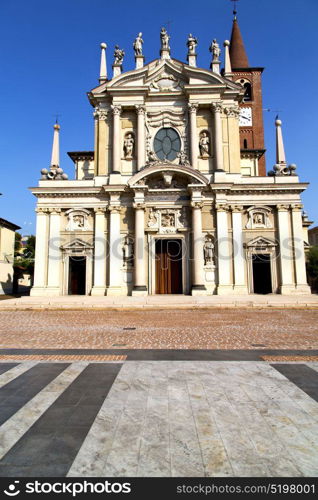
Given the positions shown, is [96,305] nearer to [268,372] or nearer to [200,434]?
[268,372]

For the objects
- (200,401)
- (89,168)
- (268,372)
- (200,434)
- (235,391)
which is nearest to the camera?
(200,434)

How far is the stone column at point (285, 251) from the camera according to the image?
2303 centimetres

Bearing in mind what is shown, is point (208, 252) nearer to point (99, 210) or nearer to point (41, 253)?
point (99, 210)

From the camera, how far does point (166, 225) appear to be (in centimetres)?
2414

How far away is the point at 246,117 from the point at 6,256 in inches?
1231

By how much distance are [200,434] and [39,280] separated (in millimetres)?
22429

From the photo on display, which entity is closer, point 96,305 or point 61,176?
point 96,305

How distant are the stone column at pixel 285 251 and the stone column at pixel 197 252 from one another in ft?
19.6

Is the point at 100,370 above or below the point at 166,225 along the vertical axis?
below

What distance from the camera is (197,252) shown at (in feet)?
74.8

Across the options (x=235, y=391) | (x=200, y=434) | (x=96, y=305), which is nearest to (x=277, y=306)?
(x=96, y=305)

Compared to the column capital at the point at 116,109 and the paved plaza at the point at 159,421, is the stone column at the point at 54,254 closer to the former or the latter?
the column capital at the point at 116,109

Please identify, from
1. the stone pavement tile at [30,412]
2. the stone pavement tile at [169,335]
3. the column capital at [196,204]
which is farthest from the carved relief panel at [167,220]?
the stone pavement tile at [30,412]
